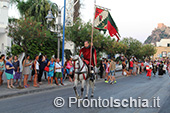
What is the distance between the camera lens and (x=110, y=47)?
72.7 feet

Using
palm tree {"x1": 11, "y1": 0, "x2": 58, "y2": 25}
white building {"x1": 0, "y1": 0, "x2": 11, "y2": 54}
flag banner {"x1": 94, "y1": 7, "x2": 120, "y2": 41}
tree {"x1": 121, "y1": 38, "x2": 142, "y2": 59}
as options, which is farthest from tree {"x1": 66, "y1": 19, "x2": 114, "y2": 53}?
tree {"x1": 121, "y1": 38, "x2": 142, "y2": 59}

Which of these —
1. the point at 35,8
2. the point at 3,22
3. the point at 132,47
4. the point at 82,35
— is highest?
the point at 35,8

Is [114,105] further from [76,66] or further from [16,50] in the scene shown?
[16,50]

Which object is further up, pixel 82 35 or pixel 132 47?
pixel 132 47

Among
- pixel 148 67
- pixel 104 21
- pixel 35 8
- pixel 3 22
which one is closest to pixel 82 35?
pixel 104 21

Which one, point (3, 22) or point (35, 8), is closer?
point (3, 22)

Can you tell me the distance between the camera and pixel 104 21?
13078 millimetres

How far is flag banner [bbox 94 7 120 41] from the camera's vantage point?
12.5m

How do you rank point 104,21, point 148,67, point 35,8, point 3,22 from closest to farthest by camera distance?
point 104,21
point 148,67
point 3,22
point 35,8

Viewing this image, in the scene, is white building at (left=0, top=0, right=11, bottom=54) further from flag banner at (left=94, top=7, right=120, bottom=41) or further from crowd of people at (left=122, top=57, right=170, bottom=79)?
flag banner at (left=94, top=7, right=120, bottom=41)

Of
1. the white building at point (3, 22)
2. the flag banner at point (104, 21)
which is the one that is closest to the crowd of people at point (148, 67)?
the flag banner at point (104, 21)

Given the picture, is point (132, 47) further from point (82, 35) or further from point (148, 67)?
point (82, 35)

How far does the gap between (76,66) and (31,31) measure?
4286mm

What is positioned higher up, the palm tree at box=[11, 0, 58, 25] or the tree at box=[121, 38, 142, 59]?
the palm tree at box=[11, 0, 58, 25]
